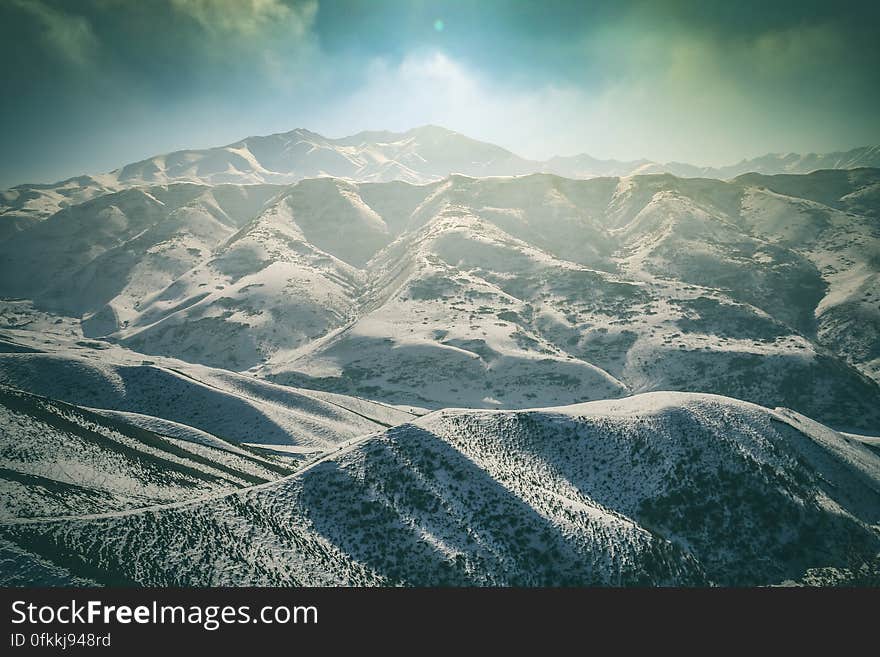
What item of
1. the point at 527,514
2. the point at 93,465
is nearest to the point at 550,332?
the point at 527,514

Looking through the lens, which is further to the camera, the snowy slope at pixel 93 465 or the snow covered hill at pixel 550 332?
the snow covered hill at pixel 550 332

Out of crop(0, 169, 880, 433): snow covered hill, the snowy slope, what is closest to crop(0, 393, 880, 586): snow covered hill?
the snowy slope

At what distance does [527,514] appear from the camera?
1645 inches

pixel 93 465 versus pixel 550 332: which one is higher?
pixel 93 465

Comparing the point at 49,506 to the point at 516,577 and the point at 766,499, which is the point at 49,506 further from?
the point at 766,499

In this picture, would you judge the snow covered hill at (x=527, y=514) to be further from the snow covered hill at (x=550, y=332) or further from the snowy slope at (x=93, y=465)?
the snow covered hill at (x=550, y=332)

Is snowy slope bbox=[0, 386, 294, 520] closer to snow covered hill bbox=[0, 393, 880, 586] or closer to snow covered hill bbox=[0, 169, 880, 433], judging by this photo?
snow covered hill bbox=[0, 393, 880, 586]

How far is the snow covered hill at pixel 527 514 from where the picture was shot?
34.0 m

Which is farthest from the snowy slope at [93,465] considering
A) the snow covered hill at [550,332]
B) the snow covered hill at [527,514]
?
the snow covered hill at [550,332]

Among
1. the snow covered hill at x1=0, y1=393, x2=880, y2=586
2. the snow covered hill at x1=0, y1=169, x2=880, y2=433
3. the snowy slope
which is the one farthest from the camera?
the snow covered hill at x1=0, y1=169, x2=880, y2=433

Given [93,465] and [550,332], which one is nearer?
[93,465]

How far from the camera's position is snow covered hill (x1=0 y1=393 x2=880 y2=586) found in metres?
34.0

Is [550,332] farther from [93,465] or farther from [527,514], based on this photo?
[93,465]

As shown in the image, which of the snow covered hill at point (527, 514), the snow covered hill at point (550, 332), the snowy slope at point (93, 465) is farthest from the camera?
the snow covered hill at point (550, 332)
